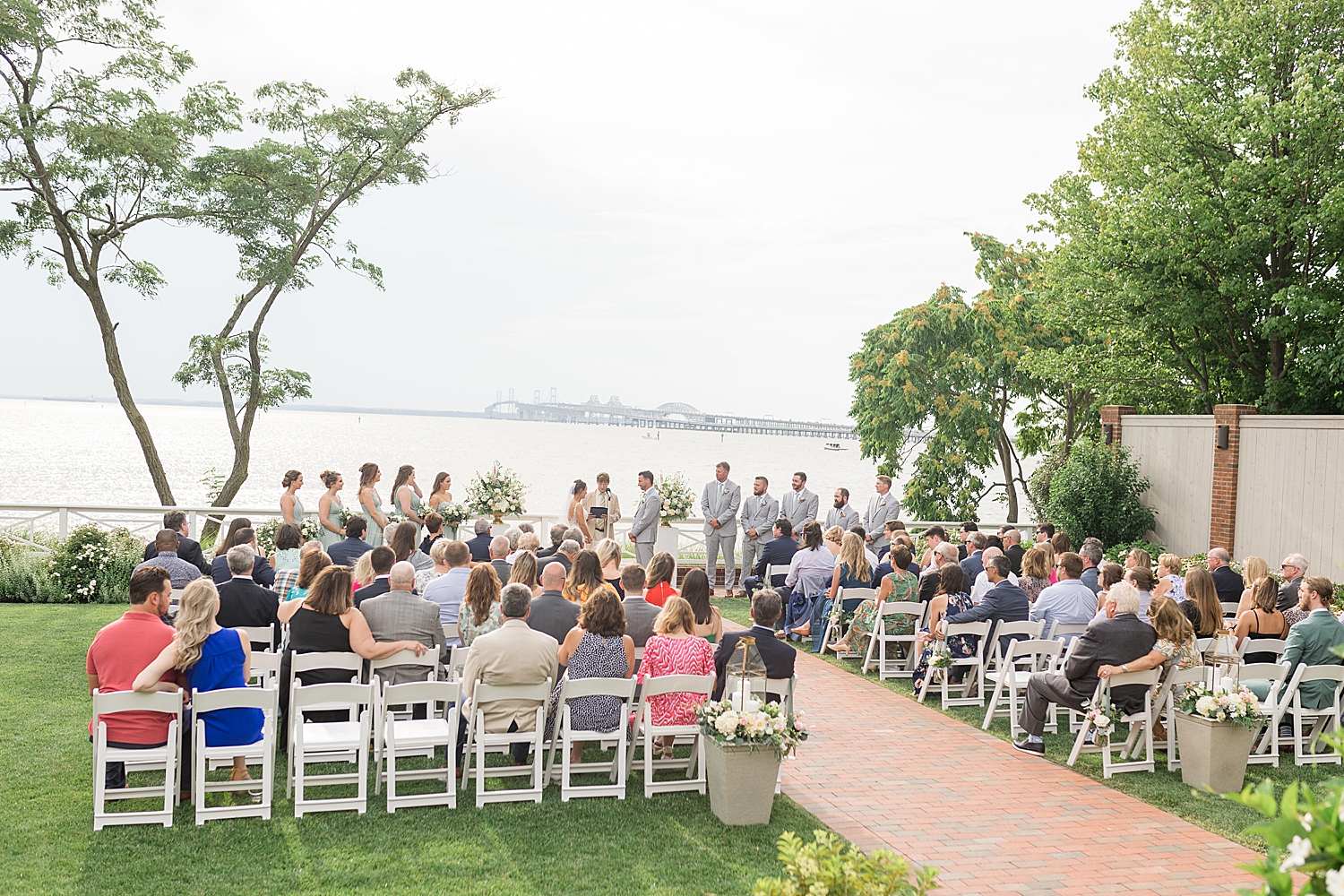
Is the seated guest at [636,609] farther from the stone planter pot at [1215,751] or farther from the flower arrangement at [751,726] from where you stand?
the stone planter pot at [1215,751]

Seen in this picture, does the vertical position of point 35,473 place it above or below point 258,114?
below

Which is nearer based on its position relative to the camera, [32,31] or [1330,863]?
[1330,863]

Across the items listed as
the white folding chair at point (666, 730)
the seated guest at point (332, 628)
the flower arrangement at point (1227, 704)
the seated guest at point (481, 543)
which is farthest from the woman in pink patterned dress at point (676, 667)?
the seated guest at point (481, 543)

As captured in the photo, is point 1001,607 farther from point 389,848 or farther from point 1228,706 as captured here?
point 389,848

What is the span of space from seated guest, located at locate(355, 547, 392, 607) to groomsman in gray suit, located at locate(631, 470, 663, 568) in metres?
7.76

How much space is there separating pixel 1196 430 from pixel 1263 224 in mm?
4113

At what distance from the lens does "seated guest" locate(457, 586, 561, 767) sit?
269 inches

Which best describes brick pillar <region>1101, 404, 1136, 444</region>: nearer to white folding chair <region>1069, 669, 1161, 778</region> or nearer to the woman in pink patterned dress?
white folding chair <region>1069, 669, 1161, 778</region>

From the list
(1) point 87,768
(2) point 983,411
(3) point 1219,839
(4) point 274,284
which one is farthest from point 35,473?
(3) point 1219,839

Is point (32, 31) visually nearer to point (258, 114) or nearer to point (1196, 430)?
point (258, 114)

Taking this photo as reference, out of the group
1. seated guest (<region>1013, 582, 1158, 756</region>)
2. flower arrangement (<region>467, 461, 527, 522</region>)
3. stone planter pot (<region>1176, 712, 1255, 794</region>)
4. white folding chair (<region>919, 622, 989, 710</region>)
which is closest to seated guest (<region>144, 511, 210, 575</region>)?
flower arrangement (<region>467, 461, 527, 522</region>)

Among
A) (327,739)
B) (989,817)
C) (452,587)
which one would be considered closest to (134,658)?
(327,739)

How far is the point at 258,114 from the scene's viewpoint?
2266 cm

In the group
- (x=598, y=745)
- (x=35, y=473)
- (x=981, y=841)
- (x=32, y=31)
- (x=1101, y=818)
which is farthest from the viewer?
(x=35, y=473)
